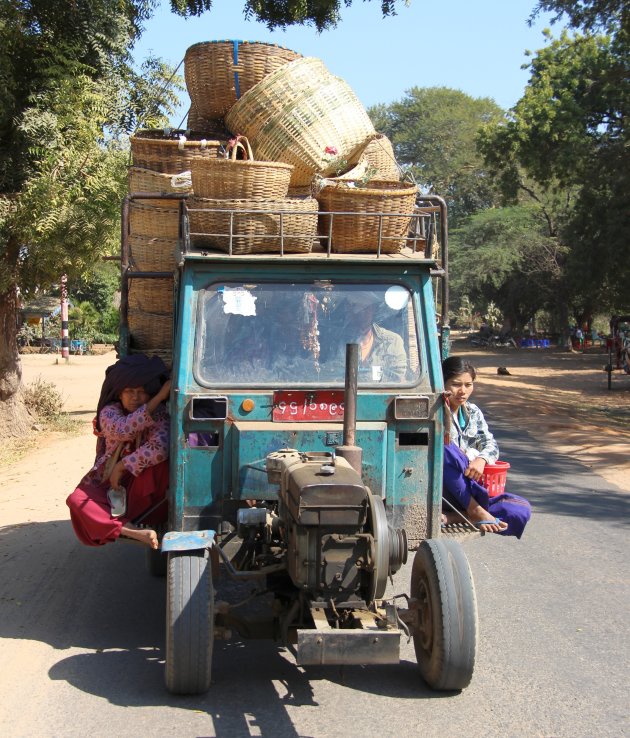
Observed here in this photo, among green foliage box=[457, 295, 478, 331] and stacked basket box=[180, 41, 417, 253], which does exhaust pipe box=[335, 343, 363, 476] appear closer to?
stacked basket box=[180, 41, 417, 253]

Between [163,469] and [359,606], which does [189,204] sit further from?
[359,606]

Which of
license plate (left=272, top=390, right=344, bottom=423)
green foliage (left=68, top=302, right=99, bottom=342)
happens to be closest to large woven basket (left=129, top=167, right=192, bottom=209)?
license plate (left=272, top=390, right=344, bottom=423)

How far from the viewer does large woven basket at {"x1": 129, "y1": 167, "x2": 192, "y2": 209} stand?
6.58 metres

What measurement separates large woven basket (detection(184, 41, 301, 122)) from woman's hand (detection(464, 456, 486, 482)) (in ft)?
10.7

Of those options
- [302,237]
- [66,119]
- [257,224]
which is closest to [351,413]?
[302,237]

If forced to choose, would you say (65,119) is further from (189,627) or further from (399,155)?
(399,155)

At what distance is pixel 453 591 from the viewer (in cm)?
469

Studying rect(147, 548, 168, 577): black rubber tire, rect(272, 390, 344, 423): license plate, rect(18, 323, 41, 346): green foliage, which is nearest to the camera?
rect(272, 390, 344, 423): license plate

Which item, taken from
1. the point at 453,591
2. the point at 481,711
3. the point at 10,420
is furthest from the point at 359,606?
the point at 10,420

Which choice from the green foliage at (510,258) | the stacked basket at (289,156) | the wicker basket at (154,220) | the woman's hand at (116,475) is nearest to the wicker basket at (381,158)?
the stacked basket at (289,156)

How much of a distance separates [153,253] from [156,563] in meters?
2.26

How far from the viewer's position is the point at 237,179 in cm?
546

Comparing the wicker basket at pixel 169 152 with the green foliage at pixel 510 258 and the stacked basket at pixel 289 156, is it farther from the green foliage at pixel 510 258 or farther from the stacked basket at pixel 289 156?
the green foliage at pixel 510 258

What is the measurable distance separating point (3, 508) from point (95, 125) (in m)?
4.93
